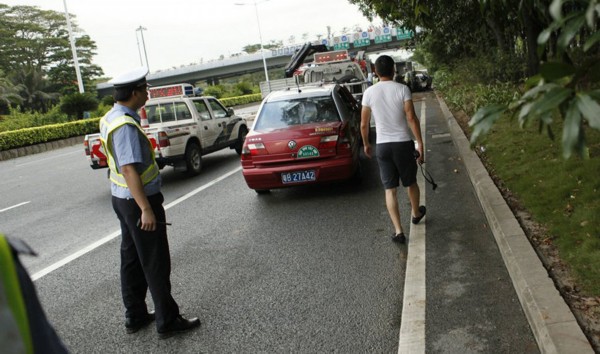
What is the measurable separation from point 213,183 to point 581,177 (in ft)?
19.7

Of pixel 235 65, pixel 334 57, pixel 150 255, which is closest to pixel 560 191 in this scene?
pixel 150 255

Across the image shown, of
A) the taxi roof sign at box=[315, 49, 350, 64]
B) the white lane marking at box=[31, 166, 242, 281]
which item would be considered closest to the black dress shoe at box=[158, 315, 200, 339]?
the white lane marking at box=[31, 166, 242, 281]

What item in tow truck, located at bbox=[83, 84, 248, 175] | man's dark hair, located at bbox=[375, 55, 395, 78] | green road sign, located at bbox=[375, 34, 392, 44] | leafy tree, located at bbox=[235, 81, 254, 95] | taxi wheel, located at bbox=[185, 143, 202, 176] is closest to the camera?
man's dark hair, located at bbox=[375, 55, 395, 78]

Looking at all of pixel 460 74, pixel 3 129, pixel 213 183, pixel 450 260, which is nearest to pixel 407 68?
pixel 460 74

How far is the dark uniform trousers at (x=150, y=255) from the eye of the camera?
145 inches

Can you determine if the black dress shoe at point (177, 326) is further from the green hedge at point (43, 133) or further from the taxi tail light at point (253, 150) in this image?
the green hedge at point (43, 133)

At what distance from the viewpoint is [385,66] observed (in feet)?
16.5

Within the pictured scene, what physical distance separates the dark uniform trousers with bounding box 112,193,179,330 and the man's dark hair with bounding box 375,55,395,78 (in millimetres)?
2538

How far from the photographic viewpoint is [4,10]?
54.5 meters

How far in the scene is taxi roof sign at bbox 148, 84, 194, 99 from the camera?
1116 centimetres

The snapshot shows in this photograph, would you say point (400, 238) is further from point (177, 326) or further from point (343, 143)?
point (177, 326)

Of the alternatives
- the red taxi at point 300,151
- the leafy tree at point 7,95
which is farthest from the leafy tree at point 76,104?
the red taxi at point 300,151

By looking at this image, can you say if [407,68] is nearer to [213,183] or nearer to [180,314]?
[213,183]

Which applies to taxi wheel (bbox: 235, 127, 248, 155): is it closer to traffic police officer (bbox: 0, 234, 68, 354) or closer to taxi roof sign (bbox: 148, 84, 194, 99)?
taxi roof sign (bbox: 148, 84, 194, 99)
